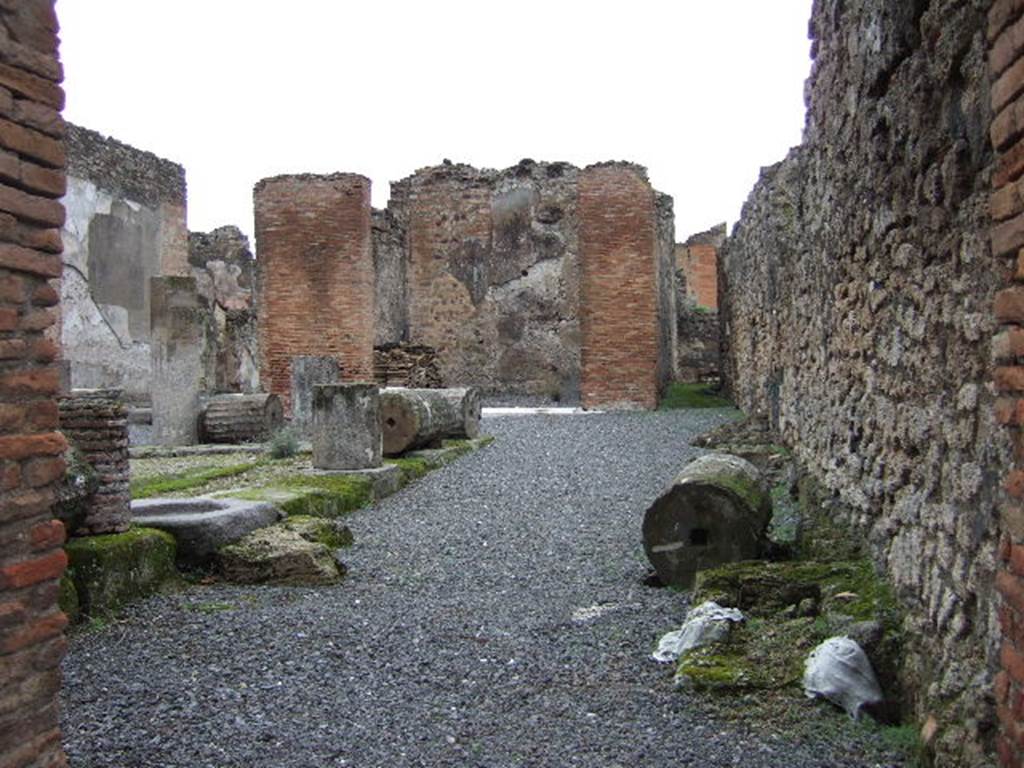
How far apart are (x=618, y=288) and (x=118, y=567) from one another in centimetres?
1283

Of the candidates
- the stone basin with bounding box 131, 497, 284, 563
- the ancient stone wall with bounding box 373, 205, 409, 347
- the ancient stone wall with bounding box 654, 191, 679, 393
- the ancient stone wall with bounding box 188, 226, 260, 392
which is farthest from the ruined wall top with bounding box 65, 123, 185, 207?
the stone basin with bounding box 131, 497, 284, 563

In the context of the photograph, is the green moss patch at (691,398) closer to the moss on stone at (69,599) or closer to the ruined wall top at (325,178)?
the ruined wall top at (325,178)

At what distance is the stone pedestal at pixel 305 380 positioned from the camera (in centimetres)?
1262

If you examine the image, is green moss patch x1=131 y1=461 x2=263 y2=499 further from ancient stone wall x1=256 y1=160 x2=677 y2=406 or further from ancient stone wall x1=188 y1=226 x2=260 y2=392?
ancient stone wall x1=188 y1=226 x2=260 y2=392

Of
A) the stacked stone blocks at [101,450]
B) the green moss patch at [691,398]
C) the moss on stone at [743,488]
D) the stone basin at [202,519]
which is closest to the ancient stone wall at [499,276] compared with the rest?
the green moss patch at [691,398]

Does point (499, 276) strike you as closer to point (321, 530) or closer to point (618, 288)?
point (618, 288)

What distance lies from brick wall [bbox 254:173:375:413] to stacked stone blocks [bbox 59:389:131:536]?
11.9m

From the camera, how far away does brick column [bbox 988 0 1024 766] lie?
83.2 inches

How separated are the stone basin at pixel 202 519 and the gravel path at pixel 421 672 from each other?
1.38 ft

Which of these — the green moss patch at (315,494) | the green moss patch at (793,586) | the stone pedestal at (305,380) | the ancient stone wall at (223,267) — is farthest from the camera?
the ancient stone wall at (223,267)

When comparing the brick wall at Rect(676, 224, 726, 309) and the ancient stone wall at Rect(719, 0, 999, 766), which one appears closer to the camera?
the ancient stone wall at Rect(719, 0, 999, 766)

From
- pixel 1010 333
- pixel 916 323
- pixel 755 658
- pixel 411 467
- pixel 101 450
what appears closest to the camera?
pixel 1010 333

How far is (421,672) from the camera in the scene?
3855 millimetres

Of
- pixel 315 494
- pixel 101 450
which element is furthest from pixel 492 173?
pixel 101 450
